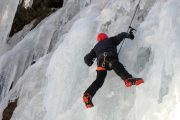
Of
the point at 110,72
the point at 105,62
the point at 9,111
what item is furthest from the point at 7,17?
the point at 105,62

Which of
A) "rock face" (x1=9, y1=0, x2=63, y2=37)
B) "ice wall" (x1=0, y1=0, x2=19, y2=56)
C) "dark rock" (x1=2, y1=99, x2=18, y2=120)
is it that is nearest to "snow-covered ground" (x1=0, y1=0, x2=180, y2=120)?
"dark rock" (x1=2, y1=99, x2=18, y2=120)

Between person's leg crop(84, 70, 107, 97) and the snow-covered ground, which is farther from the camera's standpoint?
person's leg crop(84, 70, 107, 97)

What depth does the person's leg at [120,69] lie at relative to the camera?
6.55 metres

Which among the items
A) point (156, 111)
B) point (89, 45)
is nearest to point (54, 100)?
point (89, 45)

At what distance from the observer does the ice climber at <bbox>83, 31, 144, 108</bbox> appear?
661cm

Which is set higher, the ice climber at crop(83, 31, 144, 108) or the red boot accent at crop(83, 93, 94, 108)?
the ice climber at crop(83, 31, 144, 108)

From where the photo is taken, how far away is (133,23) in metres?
7.84

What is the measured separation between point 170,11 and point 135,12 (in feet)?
3.19

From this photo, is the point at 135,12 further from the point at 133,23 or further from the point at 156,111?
the point at 156,111

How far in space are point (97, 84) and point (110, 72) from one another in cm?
47

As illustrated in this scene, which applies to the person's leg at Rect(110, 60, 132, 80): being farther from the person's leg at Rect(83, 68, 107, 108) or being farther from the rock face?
the rock face

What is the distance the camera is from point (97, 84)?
6859 mm

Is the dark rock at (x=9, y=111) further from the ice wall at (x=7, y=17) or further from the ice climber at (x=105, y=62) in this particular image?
the ice climber at (x=105, y=62)

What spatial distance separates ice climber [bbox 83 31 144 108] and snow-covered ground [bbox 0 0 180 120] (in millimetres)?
196
